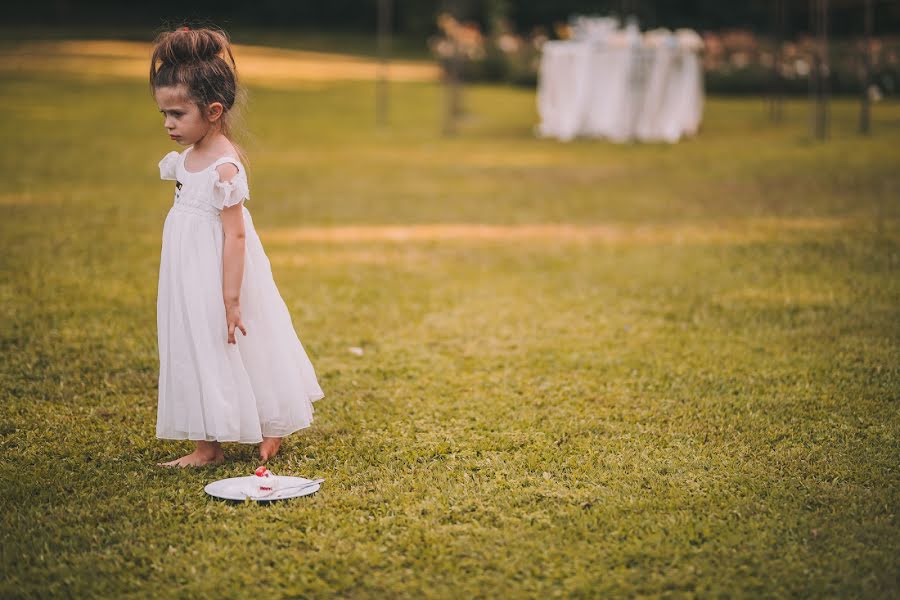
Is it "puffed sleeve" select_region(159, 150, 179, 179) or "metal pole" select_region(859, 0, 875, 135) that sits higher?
"metal pole" select_region(859, 0, 875, 135)

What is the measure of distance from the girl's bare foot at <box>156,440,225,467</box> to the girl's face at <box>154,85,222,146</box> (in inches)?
35.0

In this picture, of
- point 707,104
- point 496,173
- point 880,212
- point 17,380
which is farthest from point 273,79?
point 17,380

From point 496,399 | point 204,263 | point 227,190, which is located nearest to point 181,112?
point 227,190

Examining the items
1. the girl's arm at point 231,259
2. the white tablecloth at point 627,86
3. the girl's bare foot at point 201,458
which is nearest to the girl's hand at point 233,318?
the girl's arm at point 231,259

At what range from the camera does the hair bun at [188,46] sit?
2.59 meters

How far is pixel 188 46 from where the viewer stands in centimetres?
260

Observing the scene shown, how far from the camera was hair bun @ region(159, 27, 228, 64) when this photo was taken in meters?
2.59

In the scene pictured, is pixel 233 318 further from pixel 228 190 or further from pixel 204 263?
pixel 228 190

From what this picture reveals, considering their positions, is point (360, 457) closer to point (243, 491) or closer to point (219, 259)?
point (243, 491)

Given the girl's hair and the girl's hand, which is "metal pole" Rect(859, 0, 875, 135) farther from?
the girl's hand

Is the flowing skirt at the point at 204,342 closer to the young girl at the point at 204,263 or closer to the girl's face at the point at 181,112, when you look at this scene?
the young girl at the point at 204,263

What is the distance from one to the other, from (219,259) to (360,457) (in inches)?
28.4

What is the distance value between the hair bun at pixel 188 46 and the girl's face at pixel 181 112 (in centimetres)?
8

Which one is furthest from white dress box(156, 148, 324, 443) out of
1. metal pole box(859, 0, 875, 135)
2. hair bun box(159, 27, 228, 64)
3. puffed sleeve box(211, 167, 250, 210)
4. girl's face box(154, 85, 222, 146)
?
metal pole box(859, 0, 875, 135)
